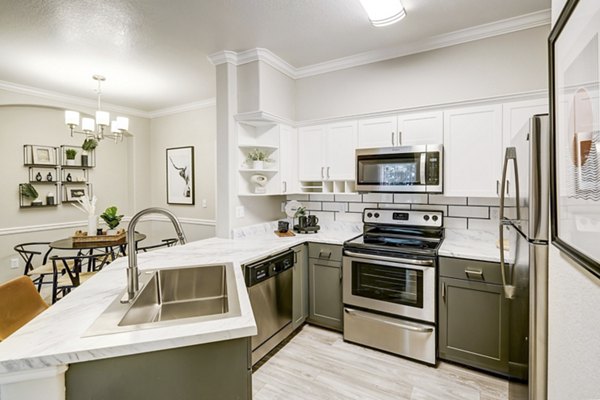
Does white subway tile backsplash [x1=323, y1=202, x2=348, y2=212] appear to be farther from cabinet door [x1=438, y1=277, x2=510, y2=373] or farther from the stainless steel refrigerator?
the stainless steel refrigerator

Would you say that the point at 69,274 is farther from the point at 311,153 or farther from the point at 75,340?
the point at 311,153

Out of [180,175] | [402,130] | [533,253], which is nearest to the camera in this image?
[533,253]

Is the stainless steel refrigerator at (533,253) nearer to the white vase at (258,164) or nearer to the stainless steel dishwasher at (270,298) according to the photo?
the stainless steel dishwasher at (270,298)

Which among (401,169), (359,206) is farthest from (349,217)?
(401,169)

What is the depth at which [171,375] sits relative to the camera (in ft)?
3.55

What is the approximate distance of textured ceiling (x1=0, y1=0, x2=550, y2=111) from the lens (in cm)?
219

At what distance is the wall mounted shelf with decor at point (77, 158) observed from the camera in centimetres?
443

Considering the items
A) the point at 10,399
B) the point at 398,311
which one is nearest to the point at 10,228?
the point at 10,399

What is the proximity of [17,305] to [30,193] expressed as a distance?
11.5 ft

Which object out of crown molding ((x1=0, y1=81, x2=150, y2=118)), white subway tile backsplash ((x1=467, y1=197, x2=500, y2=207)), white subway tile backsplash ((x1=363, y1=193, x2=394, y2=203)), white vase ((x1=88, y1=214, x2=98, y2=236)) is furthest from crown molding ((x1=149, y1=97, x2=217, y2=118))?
white subway tile backsplash ((x1=467, y1=197, x2=500, y2=207))

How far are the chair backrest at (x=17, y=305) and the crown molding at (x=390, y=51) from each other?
7.92ft

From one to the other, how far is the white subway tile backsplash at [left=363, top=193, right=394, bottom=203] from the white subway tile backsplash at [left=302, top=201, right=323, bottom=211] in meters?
0.57

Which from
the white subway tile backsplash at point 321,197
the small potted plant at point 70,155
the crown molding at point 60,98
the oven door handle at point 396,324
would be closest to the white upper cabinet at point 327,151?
the white subway tile backsplash at point 321,197

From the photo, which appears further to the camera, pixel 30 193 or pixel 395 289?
pixel 30 193
